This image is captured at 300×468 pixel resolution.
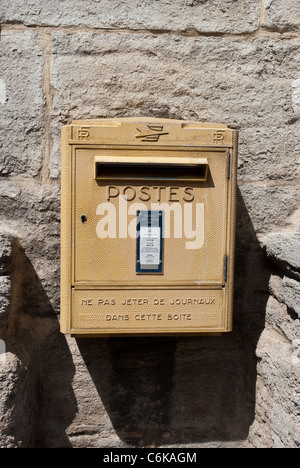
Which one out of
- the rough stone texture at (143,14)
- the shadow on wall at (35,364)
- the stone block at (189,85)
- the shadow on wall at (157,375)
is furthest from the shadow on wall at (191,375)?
the rough stone texture at (143,14)

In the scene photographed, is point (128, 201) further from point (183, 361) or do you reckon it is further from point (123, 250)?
point (183, 361)

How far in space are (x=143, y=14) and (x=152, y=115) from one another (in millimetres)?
384

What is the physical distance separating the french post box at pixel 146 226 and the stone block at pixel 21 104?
291mm

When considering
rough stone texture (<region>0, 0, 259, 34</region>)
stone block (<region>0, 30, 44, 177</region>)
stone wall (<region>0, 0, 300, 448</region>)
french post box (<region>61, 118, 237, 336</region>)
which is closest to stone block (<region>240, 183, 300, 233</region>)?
stone wall (<region>0, 0, 300, 448</region>)

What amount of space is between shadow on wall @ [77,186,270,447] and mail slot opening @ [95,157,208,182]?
1.16 ft

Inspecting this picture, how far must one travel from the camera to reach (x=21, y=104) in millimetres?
1644

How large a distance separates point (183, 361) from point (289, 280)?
0.58 m

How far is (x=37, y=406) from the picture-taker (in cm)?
175

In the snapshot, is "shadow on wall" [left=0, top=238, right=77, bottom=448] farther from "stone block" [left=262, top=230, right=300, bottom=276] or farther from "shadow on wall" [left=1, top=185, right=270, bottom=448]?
"stone block" [left=262, top=230, right=300, bottom=276]

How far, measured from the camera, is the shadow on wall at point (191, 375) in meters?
1.76

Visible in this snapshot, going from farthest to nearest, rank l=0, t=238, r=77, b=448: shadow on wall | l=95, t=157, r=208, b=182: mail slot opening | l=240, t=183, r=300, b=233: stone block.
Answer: l=240, t=183, r=300, b=233: stone block
l=0, t=238, r=77, b=448: shadow on wall
l=95, t=157, r=208, b=182: mail slot opening

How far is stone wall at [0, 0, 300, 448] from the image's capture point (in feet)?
5.36

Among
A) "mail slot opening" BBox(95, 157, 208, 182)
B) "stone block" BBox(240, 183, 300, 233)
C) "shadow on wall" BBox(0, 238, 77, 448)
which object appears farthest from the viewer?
"stone block" BBox(240, 183, 300, 233)

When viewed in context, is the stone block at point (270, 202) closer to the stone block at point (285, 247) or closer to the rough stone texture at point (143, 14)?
the stone block at point (285, 247)
